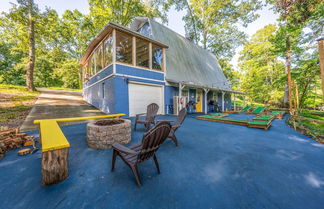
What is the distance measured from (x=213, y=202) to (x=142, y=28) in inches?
474

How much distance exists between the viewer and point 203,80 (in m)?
11.8

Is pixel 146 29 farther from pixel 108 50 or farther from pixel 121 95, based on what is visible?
pixel 121 95

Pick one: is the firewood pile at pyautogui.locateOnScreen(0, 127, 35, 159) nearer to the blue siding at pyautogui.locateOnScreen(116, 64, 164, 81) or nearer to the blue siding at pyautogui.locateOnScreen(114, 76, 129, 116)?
the blue siding at pyautogui.locateOnScreen(114, 76, 129, 116)

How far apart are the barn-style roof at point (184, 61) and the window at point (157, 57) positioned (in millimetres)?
923

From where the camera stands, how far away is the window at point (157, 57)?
776cm

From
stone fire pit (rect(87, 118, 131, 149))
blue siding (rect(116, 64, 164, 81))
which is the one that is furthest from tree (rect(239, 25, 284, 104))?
stone fire pit (rect(87, 118, 131, 149))

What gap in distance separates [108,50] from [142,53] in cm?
195

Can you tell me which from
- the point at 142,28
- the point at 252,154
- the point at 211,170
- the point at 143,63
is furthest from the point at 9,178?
the point at 142,28

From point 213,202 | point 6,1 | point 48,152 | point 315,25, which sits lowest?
point 213,202

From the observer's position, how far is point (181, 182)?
5.50 ft

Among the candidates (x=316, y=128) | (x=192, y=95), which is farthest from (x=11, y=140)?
(x=192, y=95)

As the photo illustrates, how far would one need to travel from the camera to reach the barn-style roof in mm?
9320

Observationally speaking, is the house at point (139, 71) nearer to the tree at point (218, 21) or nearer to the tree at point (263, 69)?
the tree at point (218, 21)

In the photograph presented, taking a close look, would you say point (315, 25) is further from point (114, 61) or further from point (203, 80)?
point (114, 61)
